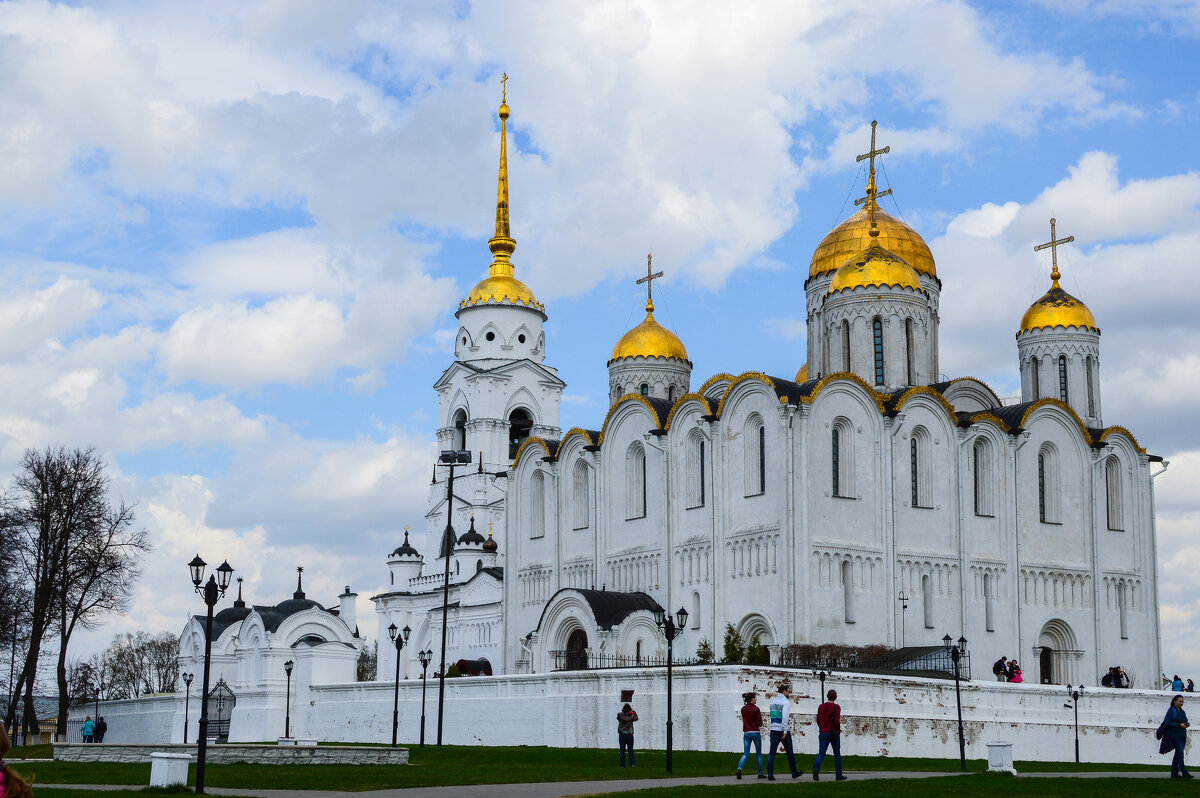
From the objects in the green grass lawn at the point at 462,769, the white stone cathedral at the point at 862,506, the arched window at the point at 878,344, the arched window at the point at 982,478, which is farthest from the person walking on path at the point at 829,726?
the arched window at the point at 878,344

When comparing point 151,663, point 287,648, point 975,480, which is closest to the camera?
point 975,480

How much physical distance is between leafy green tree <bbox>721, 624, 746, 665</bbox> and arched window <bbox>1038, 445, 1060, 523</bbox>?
485 inches

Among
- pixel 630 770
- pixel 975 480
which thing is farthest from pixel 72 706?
pixel 630 770

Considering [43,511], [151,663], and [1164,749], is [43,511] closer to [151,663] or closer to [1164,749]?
[1164,749]

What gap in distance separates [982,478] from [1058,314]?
28.9 feet

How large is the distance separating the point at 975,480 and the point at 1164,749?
25.5 metres

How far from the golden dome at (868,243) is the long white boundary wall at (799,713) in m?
19.9

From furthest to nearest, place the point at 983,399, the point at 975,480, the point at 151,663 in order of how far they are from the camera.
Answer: the point at 151,663
the point at 983,399
the point at 975,480

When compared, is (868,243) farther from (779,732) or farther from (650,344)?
(779,732)

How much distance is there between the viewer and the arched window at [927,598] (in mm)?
45656

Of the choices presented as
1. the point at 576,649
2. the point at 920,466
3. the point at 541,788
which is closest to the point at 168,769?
the point at 541,788

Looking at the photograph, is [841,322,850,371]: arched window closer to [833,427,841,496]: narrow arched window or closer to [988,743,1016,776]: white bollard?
[833,427,841,496]: narrow arched window

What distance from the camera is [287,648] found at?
56062mm

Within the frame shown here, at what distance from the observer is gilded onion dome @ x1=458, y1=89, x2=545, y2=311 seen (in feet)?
246
